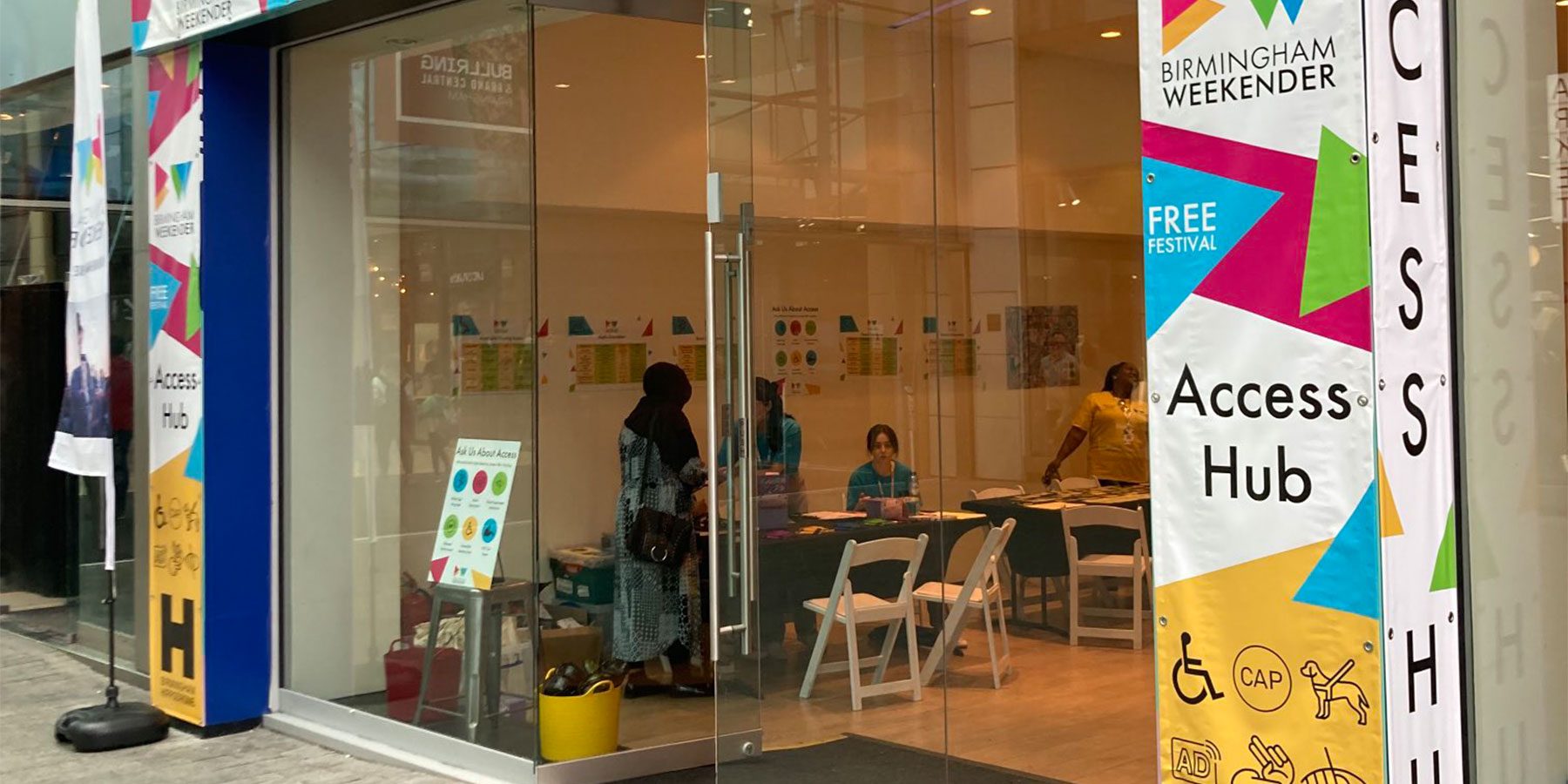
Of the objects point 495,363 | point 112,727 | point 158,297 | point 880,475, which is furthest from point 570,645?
point 158,297

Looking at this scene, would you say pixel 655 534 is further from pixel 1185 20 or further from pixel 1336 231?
pixel 1336 231

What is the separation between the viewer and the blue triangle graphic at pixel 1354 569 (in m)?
2.93

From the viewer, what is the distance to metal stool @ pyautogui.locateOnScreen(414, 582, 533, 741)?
233 inches

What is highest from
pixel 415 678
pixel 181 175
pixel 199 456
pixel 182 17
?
pixel 182 17

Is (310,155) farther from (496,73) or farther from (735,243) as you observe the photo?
(735,243)

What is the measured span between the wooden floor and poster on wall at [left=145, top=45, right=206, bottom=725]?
302cm

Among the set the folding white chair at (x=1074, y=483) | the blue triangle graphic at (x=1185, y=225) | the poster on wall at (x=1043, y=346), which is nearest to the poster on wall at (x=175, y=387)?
the poster on wall at (x=1043, y=346)

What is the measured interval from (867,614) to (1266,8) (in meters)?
2.45

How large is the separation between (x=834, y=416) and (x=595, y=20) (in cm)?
252

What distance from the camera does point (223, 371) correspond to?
6832mm

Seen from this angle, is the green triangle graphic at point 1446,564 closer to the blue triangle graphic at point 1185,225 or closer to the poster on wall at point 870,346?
the blue triangle graphic at point 1185,225

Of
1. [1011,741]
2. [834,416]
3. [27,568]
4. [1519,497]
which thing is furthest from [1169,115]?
[27,568]

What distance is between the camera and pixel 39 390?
9.30 metres

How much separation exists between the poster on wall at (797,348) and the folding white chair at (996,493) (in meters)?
0.61
